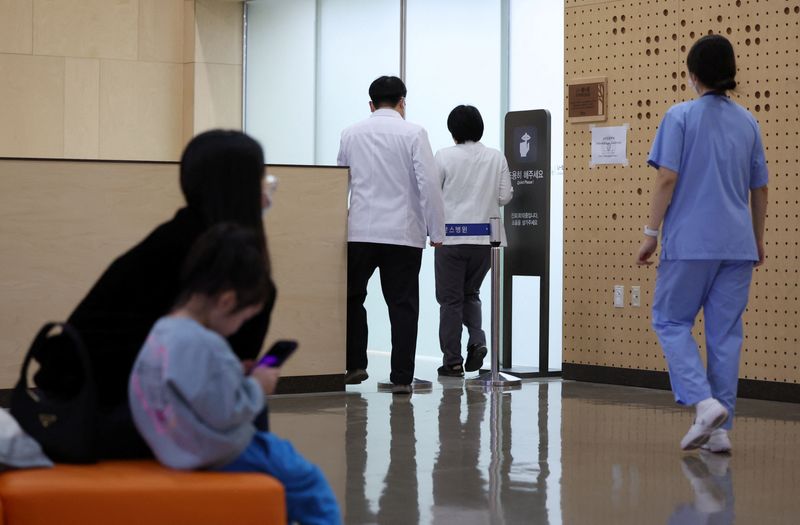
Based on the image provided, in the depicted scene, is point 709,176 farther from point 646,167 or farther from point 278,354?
point 278,354

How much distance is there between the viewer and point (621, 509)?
3.78 metres

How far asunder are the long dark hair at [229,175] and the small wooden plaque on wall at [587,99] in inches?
196

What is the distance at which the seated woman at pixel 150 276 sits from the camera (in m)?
2.44

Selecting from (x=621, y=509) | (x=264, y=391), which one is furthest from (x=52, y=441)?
(x=621, y=509)

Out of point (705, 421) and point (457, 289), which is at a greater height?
point (457, 289)

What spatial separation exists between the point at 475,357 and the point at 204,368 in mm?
5472

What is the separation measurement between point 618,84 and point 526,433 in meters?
2.67

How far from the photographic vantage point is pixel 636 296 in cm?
702

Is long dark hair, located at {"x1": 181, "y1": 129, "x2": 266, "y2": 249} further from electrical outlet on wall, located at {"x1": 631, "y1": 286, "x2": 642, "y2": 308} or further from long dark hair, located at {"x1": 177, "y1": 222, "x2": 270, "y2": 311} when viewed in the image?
electrical outlet on wall, located at {"x1": 631, "y1": 286, "x2": 642, "y2": 308}

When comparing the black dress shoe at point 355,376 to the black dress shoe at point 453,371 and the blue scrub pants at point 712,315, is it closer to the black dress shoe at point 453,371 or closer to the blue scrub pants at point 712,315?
the black dress shoe at point 453,371

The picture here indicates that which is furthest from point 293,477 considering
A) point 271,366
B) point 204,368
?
point 204,368

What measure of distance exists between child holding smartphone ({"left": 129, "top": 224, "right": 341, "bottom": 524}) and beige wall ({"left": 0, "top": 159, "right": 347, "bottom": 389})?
3.70 metres

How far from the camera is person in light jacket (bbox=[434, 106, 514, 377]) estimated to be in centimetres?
743

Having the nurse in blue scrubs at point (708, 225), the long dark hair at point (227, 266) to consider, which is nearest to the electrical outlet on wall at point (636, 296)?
the nurse in blue scrubs at point (708, 225)
